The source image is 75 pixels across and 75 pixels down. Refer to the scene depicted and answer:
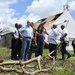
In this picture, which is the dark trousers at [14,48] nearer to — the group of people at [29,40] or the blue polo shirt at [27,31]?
the group of people at [29,40]

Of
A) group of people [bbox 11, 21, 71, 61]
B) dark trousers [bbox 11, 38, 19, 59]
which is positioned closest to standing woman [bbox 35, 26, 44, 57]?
group of people [bbox 11, 21, 71, 61]

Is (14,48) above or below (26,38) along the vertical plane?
below

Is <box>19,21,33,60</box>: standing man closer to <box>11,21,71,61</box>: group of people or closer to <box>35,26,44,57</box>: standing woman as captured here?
<box>11,21,71,61</box>: group of people

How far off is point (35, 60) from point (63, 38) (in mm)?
9667

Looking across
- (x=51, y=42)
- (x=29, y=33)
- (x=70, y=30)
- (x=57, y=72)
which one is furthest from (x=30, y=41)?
(x=70, y=30)

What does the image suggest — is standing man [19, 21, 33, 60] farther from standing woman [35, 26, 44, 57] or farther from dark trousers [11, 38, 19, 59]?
dark trousers [11, 38, 19, 59]

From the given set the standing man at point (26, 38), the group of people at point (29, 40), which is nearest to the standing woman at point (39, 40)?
the group of people at point (29, 40)

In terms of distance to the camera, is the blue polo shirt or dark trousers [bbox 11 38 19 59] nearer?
the blue polo shirt

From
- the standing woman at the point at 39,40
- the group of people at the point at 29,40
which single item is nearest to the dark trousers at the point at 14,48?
the group of people at the point at 29,40

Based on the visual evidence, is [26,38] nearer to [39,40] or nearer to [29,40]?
[29,40]

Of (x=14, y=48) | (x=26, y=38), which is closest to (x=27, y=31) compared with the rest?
(x=26, y=38)

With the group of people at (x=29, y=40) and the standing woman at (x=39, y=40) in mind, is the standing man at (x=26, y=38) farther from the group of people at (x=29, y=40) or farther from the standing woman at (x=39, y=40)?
the standing woman at (x=39, y=40)

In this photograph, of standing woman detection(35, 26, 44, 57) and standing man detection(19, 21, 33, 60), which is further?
standing woman detection(35, 26, 44, 57)

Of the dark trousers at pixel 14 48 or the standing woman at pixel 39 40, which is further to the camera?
the dark trousers at pixel 14 48
